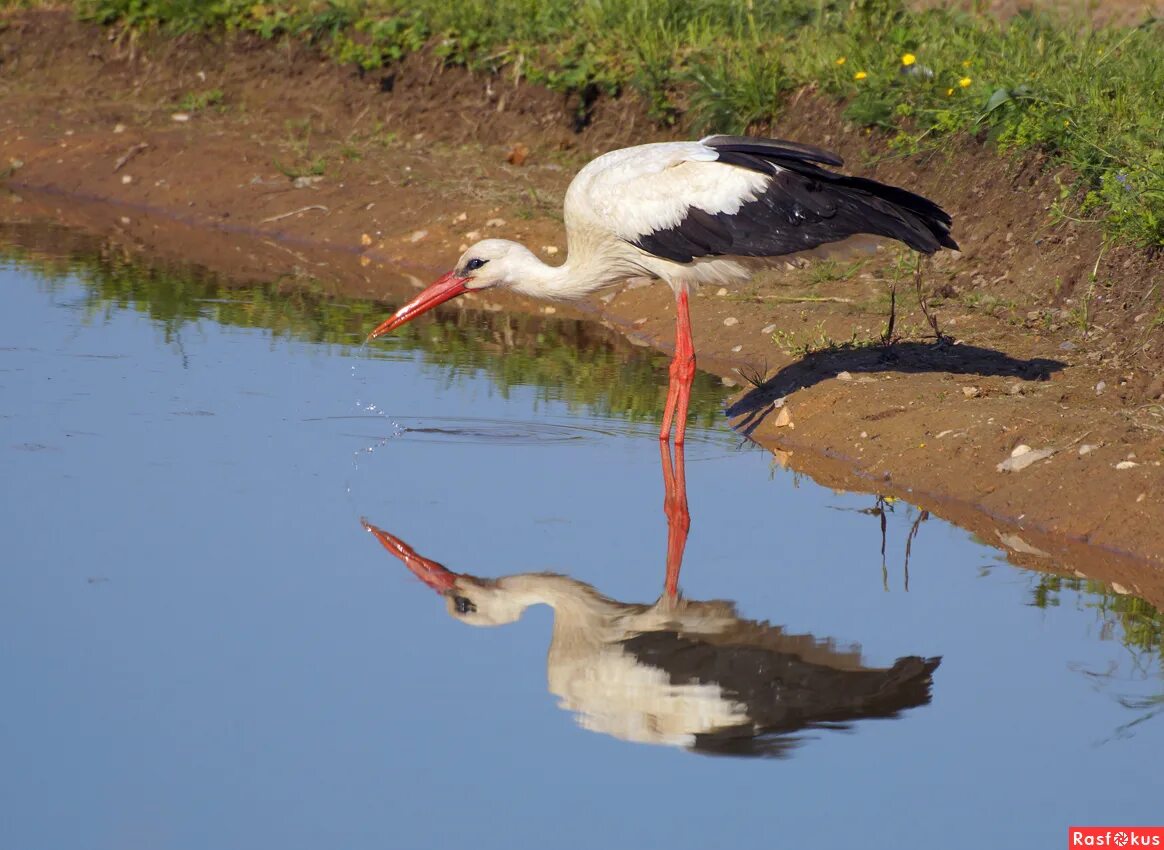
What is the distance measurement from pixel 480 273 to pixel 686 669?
323cm

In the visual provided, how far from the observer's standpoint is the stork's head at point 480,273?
8016 millimetres

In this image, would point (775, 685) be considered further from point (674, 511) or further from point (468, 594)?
point (674, 511)

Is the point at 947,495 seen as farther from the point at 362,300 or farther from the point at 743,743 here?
the point at 362,300

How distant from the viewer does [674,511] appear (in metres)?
6.91

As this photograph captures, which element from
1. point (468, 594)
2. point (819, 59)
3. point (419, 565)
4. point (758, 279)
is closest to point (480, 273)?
point (419, 565)

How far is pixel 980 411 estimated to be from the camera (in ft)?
23.9

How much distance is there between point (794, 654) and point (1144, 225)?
3.80m

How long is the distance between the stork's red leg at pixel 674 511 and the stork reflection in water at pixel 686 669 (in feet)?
0.12

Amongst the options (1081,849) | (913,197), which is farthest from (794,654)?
(913,197)

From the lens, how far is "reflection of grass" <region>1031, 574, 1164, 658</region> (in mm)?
5539

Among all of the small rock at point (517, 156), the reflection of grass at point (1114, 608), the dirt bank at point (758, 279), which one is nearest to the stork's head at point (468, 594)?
the reflection of grass at point (1114, 608)

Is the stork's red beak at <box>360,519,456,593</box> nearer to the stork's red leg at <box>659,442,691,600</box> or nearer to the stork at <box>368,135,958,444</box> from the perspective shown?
the stork's red leg at <box>659,442,691,600</box>

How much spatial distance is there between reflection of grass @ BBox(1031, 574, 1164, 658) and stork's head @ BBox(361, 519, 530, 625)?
181 centimetres

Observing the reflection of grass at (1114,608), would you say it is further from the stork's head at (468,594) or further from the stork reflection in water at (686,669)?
the stork's head at (468,594)
